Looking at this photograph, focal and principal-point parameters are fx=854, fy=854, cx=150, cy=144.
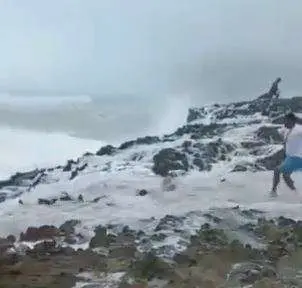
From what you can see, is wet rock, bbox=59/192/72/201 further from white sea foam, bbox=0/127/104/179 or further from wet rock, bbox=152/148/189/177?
white sea foam, bbox=0/127/104/179

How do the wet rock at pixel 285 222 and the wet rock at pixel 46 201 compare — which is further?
the wet rock at pixel 46 201

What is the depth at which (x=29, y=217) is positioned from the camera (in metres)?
12.5

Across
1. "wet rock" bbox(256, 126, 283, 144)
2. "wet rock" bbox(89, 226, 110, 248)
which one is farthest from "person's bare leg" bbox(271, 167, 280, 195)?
"wet rock" bbox(256, 126, 283, 144)

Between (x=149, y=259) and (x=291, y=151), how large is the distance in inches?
210

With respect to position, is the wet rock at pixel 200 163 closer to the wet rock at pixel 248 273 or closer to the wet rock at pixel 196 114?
the wet rock at pixel 248 273

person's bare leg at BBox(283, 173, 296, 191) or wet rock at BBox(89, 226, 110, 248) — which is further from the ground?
person's bare leg at BBox(283, 173, 296, 191)

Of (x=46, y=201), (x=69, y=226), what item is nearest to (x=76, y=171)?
(x=46, y=201)

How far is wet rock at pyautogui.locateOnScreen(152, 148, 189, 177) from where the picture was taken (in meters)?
16.3

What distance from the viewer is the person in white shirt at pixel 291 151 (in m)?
13.3

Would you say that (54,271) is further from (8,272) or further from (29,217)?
(29,217)

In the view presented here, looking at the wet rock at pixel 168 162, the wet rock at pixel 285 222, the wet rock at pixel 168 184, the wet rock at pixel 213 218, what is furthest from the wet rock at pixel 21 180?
the wet rock at pixel 285 222

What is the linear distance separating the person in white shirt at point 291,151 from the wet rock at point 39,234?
13.2ft

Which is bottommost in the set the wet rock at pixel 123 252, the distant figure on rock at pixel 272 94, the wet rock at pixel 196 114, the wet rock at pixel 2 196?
the wet rock at pixel 123 252

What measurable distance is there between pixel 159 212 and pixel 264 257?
3.46 metres
